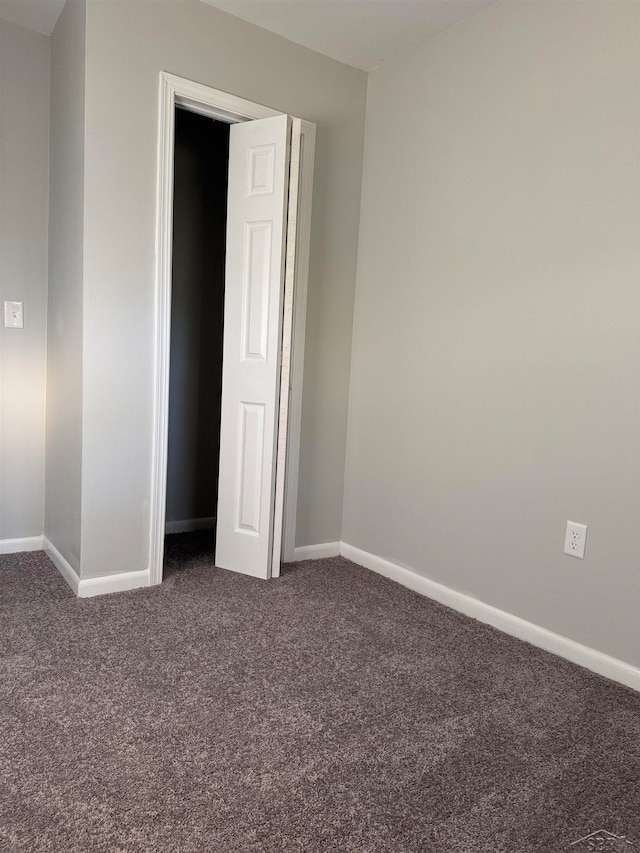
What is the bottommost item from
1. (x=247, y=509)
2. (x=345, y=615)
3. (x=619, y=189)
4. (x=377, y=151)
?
(x=345, y=615)

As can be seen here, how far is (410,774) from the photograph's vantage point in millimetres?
1706

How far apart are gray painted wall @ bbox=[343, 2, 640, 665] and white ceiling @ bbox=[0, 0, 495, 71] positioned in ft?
0.31

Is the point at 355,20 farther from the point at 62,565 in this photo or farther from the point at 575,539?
the point at 62,565

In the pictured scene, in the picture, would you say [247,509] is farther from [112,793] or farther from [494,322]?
[112,793]

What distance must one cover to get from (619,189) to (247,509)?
6.80 feet

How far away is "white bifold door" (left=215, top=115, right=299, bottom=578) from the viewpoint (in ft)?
9.87

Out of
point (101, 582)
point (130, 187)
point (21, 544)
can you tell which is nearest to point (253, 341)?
point (130, 187)

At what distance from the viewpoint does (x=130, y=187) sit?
2.77 metres

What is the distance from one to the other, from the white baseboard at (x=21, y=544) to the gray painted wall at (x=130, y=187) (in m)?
0.73

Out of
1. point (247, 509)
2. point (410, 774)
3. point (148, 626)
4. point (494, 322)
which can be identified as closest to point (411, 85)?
point (494, 322)

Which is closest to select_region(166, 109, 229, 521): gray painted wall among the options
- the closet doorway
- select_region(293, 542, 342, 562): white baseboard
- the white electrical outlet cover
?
the closet doorway

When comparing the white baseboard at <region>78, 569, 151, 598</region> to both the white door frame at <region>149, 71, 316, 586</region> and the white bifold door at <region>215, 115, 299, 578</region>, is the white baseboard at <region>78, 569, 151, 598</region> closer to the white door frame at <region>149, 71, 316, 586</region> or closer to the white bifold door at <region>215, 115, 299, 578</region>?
the white door frame at <region>149, 71, 316, 586</region>

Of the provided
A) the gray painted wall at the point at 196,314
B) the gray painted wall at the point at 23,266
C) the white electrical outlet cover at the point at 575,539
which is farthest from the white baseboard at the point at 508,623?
the gray painted wall at the point at 23,266

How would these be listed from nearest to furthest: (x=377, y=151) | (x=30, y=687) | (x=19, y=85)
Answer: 1. (x=30, y=687)
2. (x=19, y=85)
3. (x=377, y=151)
